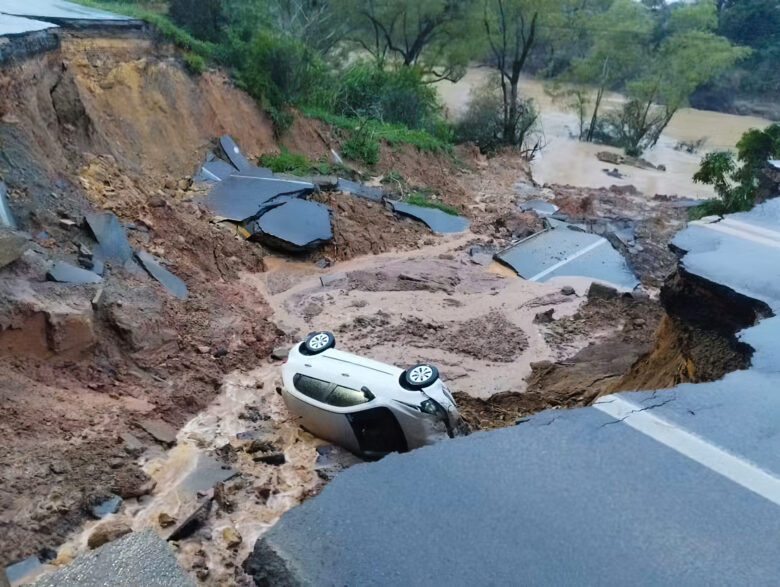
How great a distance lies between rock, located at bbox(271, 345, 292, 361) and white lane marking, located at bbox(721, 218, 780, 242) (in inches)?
217

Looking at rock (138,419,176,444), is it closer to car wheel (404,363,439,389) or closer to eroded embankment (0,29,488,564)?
eroded embankment (0,29,488,564)

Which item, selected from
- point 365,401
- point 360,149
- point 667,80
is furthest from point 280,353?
point 667,80

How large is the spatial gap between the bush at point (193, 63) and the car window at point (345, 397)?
11000mm

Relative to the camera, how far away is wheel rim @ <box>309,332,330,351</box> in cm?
667

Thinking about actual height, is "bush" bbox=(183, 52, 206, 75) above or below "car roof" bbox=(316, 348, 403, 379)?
above

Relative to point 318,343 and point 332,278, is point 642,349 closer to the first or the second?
point 318,343

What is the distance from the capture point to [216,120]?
1473 centimetres

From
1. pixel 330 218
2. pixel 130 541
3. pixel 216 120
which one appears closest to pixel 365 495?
pixel 130 541

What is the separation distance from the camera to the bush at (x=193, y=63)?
14.5 metres

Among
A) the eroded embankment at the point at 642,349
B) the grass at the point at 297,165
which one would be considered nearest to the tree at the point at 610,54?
the grass at the point at 297,165

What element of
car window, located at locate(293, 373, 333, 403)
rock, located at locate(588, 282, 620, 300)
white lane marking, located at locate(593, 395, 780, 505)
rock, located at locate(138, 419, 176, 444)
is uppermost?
white lane marking, located at locate(593, 395, 780, 505)

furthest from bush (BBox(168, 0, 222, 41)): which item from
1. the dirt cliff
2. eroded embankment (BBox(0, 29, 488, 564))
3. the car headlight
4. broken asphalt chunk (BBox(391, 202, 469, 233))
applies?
the car headlight

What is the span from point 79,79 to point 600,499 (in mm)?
12293

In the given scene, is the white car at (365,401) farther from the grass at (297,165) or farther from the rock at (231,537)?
the grass at (297,165)
